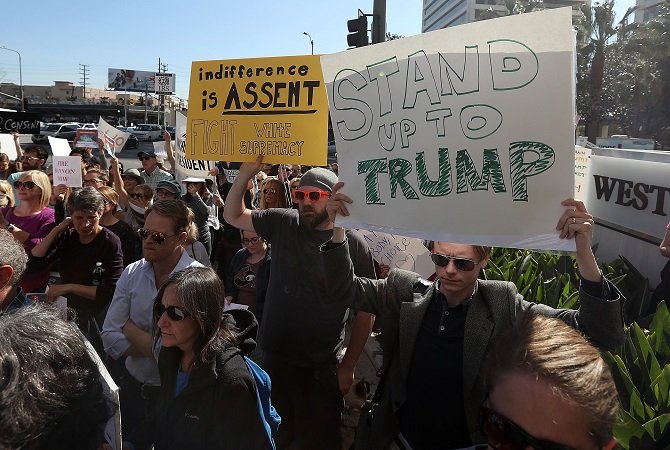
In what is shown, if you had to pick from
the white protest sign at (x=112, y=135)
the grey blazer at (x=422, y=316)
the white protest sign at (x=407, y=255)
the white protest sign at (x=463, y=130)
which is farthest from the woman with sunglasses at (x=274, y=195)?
the white protest sign at (x=112, y=135)

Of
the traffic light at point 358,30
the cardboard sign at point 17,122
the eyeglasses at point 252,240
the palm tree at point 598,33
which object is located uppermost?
the palm tree at point 598,33

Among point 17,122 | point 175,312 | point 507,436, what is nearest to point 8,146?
point 17,122

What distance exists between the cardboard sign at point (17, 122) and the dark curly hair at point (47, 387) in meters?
11.5

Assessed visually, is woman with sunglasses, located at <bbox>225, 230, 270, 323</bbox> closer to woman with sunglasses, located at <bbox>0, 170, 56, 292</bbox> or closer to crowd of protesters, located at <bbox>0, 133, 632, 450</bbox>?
crowd of protesters, located at <bbox>0, 133, 632, 450</bbox>

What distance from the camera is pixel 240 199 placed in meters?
3.34

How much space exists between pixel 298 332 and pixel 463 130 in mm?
1462

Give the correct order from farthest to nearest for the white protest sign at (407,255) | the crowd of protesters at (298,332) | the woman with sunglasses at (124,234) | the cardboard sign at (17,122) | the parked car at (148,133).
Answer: the parked car at (148,133), the cardboard sign at (17,122), the woman with sunglasses at (124,234), the white protest sign at (407,255), the crowd of protesters at (298,332)

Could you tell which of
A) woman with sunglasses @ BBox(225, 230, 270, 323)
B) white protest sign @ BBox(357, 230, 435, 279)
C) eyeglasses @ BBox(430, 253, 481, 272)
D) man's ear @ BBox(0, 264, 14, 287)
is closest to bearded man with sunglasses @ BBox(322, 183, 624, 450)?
eyeglasses @ BBox(430, 253, 481, 272)

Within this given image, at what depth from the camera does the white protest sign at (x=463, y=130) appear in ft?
6.37

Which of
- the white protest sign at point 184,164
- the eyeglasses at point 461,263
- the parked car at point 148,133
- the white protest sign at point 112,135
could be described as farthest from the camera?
the parked car at point 148,133

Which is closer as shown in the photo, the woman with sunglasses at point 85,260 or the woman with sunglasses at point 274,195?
the woman with sunglasses at point 85,260

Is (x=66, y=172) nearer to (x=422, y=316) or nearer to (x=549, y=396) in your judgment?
(x=422, y=316)

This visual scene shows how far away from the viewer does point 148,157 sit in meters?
8.13

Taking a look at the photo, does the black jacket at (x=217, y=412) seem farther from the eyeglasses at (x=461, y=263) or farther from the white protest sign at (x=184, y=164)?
the white protest sign at (x=184, y=164)
